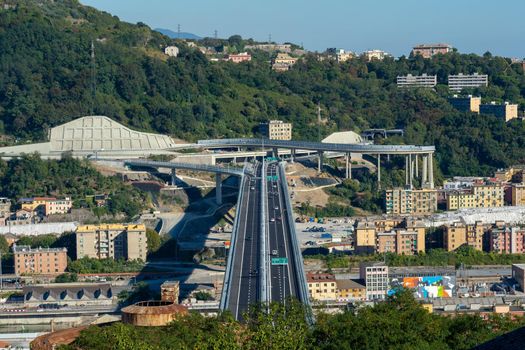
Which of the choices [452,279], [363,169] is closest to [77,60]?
[363,169]

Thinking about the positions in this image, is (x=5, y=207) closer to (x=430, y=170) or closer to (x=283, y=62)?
(x=430, y=170)

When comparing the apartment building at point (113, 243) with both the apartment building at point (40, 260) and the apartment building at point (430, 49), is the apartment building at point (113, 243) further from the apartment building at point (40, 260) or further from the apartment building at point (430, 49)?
the apartment building at point (430, 49)

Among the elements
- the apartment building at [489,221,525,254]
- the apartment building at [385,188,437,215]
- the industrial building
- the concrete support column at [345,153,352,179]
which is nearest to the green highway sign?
the apartment building at [489,221,525,254]

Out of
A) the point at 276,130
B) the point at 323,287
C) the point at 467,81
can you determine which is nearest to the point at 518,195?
the point at 276,130

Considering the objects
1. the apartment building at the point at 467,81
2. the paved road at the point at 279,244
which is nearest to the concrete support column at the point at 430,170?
the paved road at the point at 279,244

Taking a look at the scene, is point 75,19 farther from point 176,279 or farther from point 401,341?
point 401,341
